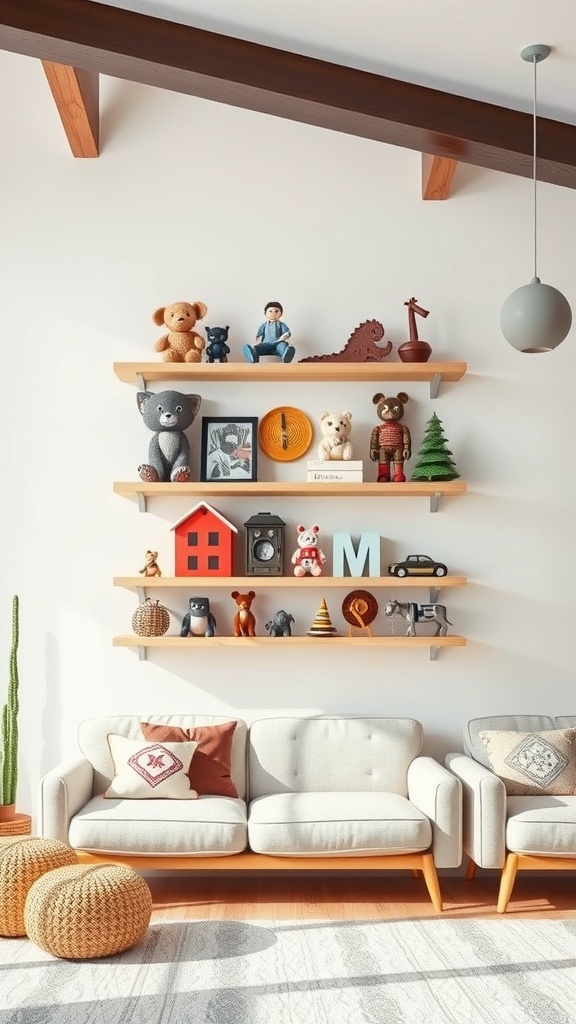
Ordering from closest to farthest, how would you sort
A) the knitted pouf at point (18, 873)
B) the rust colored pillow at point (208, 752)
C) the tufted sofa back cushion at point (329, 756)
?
the knitted pouf at point (18, 873)
the rust colored pillow at point (208, 752)
the tufted sofa back cushion at point (329, 756)

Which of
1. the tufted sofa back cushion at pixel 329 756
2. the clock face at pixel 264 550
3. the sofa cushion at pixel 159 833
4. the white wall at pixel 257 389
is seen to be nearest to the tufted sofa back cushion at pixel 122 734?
the tufted sofa back cushion at pixel 329 756

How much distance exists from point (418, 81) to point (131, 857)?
2.91 meters

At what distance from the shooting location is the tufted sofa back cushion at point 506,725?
4180 millimetres

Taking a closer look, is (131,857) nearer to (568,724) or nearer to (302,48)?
(568,724)

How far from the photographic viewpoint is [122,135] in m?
4.54

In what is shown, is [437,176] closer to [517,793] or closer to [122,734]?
[517,793]

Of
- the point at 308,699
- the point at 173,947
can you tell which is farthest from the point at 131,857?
the point at 308,699

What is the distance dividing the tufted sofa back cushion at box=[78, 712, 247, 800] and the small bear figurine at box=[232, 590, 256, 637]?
36 cm

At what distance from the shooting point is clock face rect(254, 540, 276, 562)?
4277 mm

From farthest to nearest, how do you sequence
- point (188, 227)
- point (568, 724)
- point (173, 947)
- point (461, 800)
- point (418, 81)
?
1. point (188, 227)
2. point (568, 724)
3. point (461, 800)
4. point (418, 81)
5. point (173, 947)

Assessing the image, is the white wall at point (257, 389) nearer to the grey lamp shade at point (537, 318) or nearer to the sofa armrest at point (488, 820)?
the sofa armrest at point (488, 820)

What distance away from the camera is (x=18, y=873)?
11.1 feet

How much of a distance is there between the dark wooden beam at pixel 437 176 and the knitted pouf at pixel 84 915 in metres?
3.06

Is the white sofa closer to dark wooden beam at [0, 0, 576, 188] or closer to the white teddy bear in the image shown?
the white teddy bear
